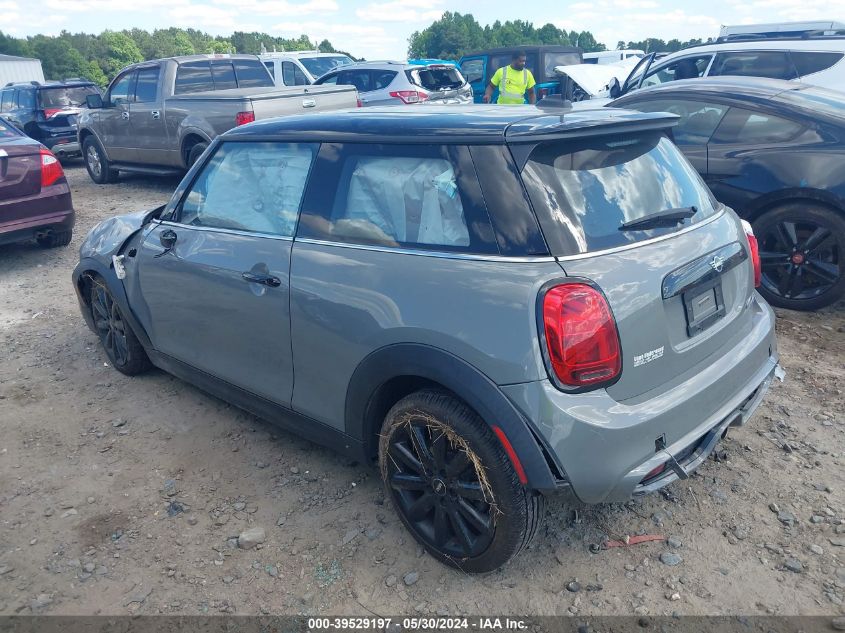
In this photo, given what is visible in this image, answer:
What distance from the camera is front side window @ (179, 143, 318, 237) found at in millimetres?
3131

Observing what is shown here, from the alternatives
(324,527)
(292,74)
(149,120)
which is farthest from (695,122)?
(292,74)

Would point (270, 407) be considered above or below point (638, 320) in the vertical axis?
below

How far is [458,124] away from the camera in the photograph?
2.64m

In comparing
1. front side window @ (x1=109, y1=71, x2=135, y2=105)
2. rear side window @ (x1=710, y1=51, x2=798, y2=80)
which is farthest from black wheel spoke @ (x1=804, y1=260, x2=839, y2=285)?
front side window @ (x1=109, y1=71, x2=135, y2=105)

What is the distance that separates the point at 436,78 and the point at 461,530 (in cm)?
1229

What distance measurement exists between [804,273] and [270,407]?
405 cm

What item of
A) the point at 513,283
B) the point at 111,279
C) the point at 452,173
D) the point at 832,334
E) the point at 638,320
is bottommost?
the point at 832,334

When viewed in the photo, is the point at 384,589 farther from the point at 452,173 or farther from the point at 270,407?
the point at 452,173

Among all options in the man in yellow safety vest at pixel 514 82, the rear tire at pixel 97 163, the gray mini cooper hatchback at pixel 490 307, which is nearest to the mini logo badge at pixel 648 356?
the gray mini cooper hatchback at pixel 490 307

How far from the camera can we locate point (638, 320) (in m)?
2.35

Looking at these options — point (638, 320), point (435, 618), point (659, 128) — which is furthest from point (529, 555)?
point (659, 128)

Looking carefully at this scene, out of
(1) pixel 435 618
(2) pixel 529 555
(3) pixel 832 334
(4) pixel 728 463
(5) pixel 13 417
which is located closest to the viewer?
(1) pixel 435 618

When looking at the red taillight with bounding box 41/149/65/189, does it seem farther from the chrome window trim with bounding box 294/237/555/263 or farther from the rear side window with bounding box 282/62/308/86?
the rear side window with bounding box 282/62/308/86

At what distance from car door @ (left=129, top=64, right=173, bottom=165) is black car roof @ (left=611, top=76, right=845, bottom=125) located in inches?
276
